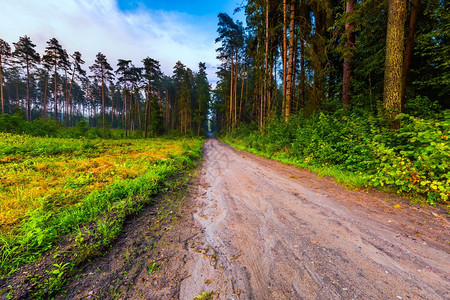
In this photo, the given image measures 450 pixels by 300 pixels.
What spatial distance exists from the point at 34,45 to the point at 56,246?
4191cm

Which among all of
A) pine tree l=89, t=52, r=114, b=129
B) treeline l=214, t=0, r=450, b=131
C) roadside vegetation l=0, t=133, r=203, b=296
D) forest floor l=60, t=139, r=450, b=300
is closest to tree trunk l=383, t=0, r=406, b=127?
treeline l=214, t=0, r=450, b=131

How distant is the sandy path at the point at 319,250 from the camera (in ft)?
4.78

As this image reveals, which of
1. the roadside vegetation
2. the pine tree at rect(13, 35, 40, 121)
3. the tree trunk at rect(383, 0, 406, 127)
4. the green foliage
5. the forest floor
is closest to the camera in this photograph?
the forest floor

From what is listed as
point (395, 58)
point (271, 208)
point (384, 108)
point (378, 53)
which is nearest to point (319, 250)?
point (271, 208)

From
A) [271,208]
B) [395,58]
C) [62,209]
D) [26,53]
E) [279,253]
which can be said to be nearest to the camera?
[279,253]

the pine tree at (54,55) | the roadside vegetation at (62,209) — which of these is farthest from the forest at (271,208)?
the pine tree at (54,55)

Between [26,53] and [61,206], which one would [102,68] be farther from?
[61,206]

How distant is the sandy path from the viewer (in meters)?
1.46

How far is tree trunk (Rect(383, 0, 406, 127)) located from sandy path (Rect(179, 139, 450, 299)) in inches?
122

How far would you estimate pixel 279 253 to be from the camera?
6.24ft

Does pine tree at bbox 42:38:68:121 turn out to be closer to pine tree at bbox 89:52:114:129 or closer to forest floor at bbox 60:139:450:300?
pine tree at bbox 89:52:114:129

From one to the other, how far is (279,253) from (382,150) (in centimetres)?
346

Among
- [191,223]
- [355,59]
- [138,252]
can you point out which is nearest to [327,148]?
[191,223]

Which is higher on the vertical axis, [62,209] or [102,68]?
[102,68]
